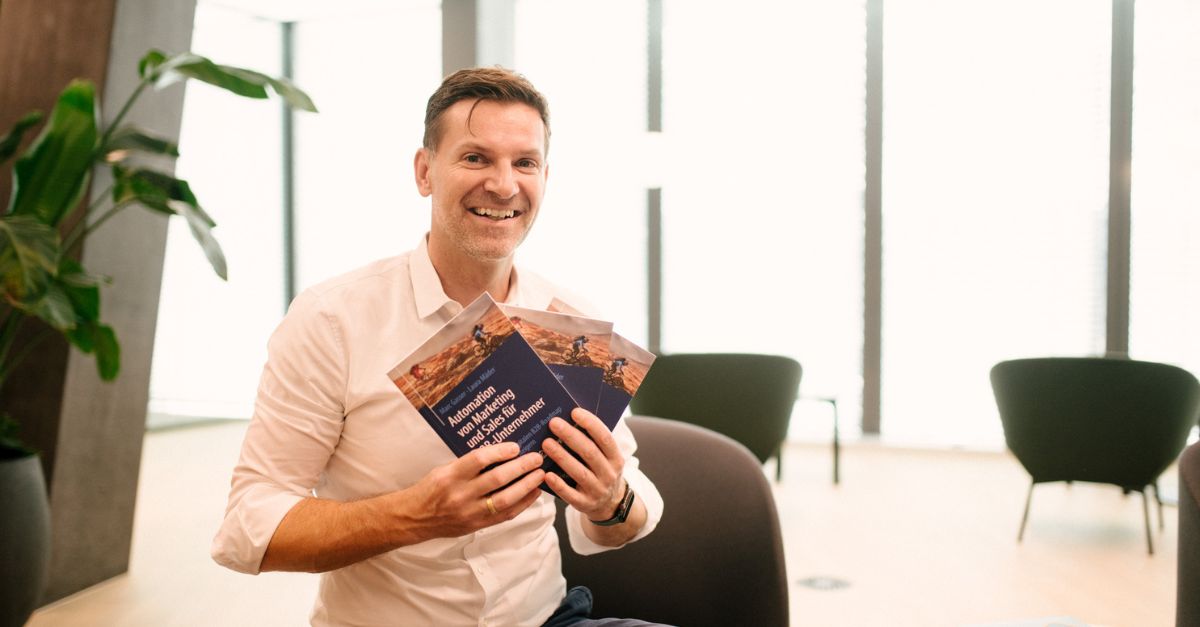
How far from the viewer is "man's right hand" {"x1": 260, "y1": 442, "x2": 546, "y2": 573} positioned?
128 centimetres

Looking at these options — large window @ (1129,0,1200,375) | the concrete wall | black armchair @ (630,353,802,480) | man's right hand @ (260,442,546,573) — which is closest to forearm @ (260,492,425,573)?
man's right hand @ (260,442,546,573)

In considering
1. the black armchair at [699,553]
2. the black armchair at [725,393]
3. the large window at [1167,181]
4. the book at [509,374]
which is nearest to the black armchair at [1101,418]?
the black armchair at [725,393]

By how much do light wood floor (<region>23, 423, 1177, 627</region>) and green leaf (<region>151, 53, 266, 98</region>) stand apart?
1785 millimetres

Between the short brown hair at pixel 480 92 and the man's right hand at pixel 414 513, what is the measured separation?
0.64 meters

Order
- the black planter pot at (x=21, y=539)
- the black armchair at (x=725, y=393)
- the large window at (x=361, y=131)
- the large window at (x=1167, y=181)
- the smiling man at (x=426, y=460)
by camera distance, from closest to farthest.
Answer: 1. the smiling man at (x=426, y=460)
2. the black planter pot at (x=21, y=539)
3. the black armchair at (x=725, y=393)
4. the large window at (x=1167, y=181)
5. the large window at (x=361, y=131)

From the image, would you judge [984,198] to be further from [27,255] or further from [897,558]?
[27,255]

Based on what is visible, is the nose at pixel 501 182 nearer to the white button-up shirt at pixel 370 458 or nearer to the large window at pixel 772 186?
the white button-up shirt at pixel 370 458

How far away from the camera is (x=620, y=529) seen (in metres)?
1.55

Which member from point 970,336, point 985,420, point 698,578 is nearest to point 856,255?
point 970,336

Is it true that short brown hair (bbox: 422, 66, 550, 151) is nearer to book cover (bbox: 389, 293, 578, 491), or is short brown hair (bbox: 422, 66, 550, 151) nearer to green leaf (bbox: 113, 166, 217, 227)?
book cover (bbox: 389, 293, 578, 491)

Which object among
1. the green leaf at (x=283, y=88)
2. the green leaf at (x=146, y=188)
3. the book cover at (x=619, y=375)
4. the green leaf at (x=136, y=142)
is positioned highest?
the green leaf at (x=283, y=88)

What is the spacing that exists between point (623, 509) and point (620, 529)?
0.07 meters

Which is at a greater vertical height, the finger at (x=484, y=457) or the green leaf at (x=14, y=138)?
the green leaf at (x=14, y=138)

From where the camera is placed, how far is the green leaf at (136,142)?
3.06 meters
